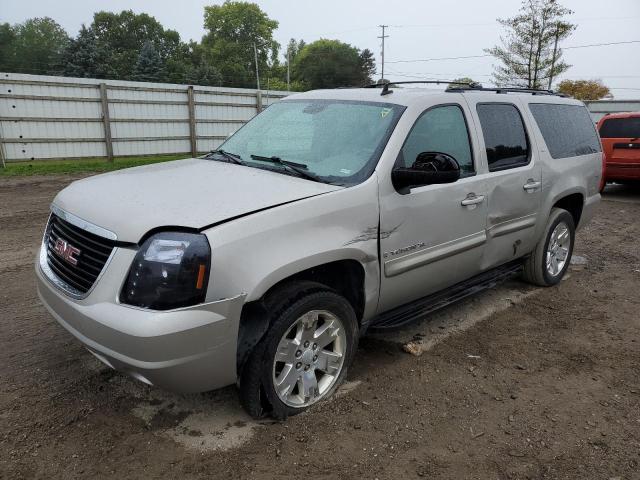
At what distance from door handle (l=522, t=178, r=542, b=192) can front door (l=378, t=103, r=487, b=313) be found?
2.27 feet

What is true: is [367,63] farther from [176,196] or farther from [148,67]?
[176,196]

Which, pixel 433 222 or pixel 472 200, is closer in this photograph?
pixel 433 222

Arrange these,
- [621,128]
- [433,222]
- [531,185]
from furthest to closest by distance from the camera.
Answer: [621,128]
[531,185]
[433,222]

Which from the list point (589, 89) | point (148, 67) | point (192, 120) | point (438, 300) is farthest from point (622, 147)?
point (148, 67)

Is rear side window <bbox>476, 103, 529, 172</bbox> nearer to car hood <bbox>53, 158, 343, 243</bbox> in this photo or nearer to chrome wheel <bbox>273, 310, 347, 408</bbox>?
car hood <bbox>53, 158, 343, 243</bbox>

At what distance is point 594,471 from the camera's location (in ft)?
8.63

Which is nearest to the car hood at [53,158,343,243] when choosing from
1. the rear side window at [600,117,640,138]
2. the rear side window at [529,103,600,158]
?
the rear side window at [529,103,600,158]

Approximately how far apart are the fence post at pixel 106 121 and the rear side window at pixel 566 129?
517 inches

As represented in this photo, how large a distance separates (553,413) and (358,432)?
1208 mm

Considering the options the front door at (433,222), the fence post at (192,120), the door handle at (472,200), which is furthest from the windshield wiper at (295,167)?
the fence post at (192,120)

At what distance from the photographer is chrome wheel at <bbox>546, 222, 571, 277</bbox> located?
523 centimetres

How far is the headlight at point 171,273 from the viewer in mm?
2418

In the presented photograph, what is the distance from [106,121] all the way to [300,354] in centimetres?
1411

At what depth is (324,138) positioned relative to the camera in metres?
3.53
